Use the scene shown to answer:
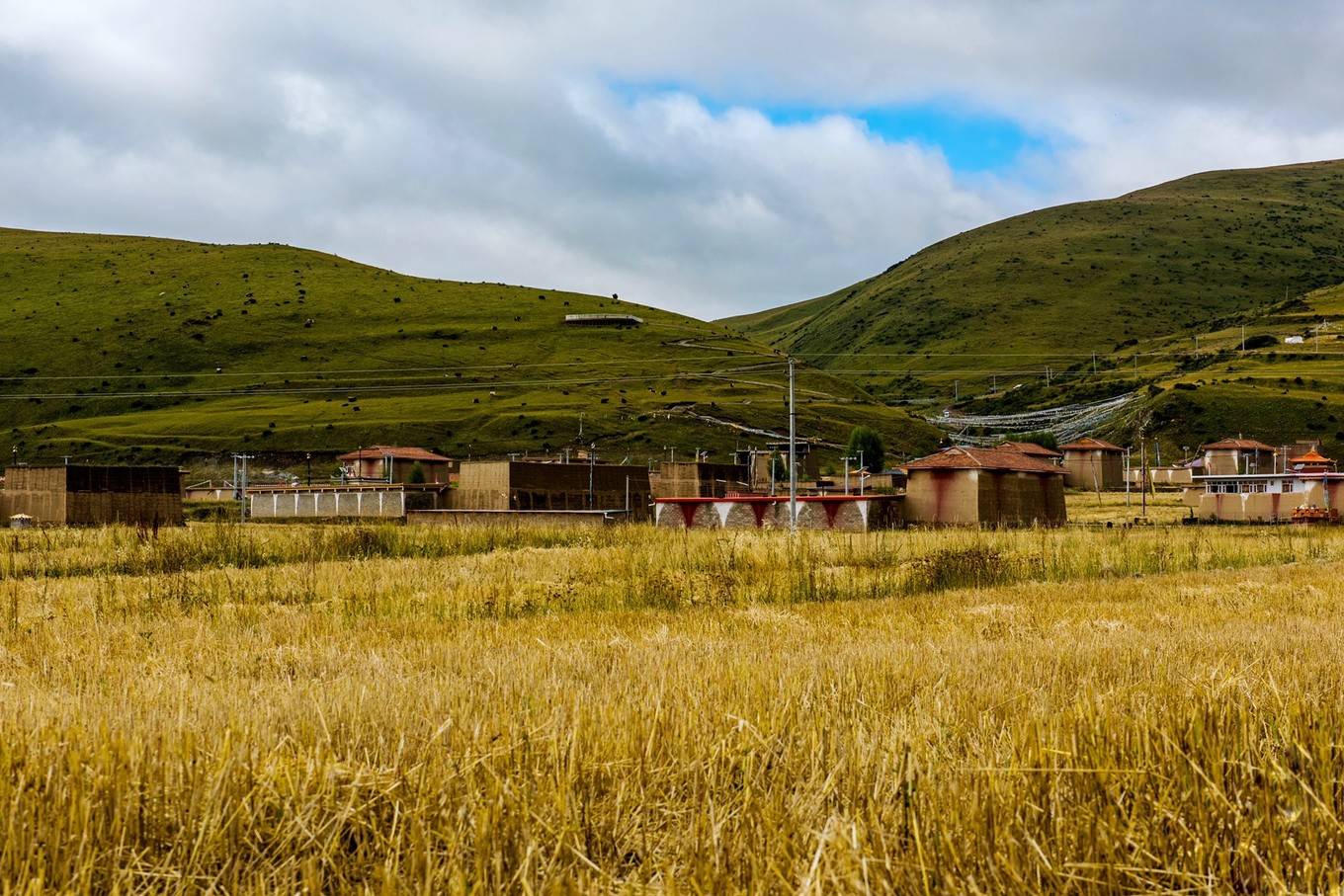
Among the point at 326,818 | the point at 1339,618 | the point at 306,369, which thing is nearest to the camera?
the point at 326,818

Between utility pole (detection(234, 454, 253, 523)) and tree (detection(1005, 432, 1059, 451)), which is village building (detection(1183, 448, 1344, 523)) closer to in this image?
tree (detection(1005, 432, 1059, 451))

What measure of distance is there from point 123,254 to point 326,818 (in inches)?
7952

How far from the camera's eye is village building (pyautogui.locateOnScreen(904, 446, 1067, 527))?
179ft

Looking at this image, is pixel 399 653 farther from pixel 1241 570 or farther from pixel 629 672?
pixel 1241 570

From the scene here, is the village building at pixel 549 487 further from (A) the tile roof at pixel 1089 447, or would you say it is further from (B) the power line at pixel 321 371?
(A) the tile roof at pixel 1089 447

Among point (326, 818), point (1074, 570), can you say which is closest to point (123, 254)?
point (1074, 570)

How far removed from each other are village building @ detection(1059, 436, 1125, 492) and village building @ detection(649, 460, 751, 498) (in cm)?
5201

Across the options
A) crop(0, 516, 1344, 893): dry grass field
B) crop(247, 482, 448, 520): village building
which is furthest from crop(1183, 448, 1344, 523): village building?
crop(0, 516, 1344, 893): dry grass field

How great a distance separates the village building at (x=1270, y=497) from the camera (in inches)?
2473

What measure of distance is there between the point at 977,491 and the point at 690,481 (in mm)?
23131

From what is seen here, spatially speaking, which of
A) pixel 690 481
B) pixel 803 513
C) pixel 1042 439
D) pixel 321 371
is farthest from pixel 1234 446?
pixel 321 371

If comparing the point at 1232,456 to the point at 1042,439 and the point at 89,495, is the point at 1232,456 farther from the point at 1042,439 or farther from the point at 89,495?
the point at 89,495

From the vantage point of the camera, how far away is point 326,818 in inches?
165

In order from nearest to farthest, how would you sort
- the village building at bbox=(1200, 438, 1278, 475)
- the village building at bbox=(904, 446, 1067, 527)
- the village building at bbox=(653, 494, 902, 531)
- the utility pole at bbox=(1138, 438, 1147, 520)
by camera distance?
1. the village building at bbox=(653, 494, 902, 531)
2. the village building at bbox=(904, 446, 1067, 527)
3. the utility pole at bbox=(1138, 438, 1147, 520)
4. the village building at bbox=(1200, 438, 1278, 475)
